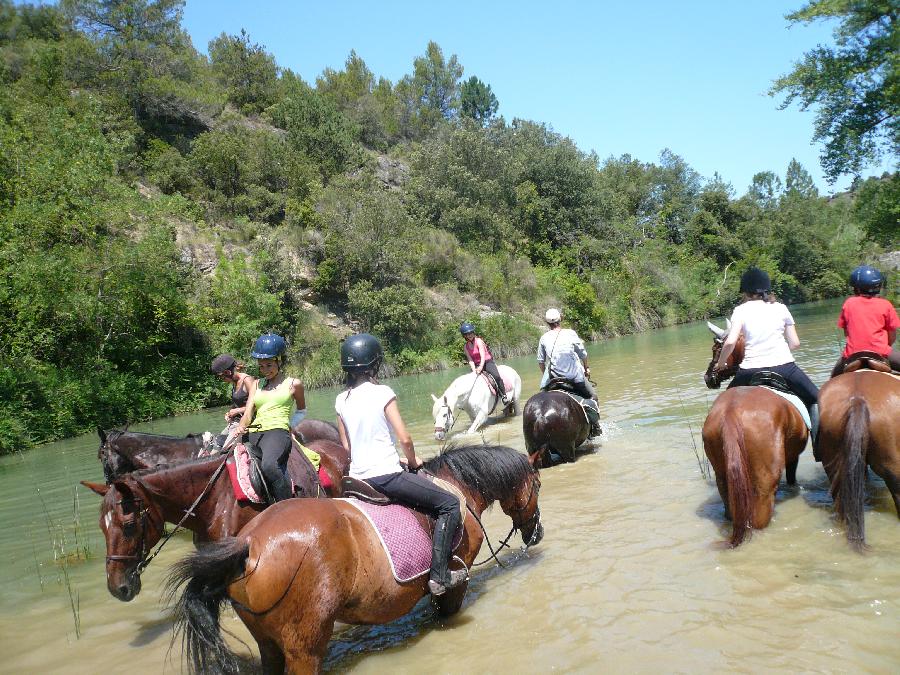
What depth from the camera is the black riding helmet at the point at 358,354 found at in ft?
14.3

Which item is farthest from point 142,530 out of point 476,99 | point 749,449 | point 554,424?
point 476,99

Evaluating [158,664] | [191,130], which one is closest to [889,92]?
[158,664]

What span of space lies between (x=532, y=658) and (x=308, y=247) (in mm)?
34589

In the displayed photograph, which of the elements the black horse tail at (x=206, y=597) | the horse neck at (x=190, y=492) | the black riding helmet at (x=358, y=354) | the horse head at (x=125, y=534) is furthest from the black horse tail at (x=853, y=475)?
the horse head at (x=125, y=534)

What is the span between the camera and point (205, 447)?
260 inches

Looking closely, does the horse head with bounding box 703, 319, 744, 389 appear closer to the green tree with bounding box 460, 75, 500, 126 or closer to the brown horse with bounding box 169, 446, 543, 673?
the brown horse with bounding box 169, 446, 543, 673

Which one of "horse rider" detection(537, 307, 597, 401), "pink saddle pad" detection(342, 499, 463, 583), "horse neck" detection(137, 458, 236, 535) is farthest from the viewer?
"horse rider" detection(537, 307, 597, 401)

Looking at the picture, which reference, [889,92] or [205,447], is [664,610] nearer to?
[205,447]

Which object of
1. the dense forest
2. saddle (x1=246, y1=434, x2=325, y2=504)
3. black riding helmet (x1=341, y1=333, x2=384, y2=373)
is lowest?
saddle (x1=246, y1=434, x2=325, y2=504)

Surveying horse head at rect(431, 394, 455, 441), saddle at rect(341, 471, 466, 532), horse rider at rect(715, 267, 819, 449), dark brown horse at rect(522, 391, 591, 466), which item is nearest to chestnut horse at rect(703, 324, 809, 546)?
horse rider at rect(715, 267, 819, 449)

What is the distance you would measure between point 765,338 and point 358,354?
435 cm

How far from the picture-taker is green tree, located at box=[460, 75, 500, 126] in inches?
3250

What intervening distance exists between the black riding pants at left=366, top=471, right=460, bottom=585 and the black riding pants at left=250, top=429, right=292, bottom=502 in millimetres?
1416

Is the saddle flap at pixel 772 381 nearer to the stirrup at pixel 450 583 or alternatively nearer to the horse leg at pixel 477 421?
the stirrup at pixel 450 583
